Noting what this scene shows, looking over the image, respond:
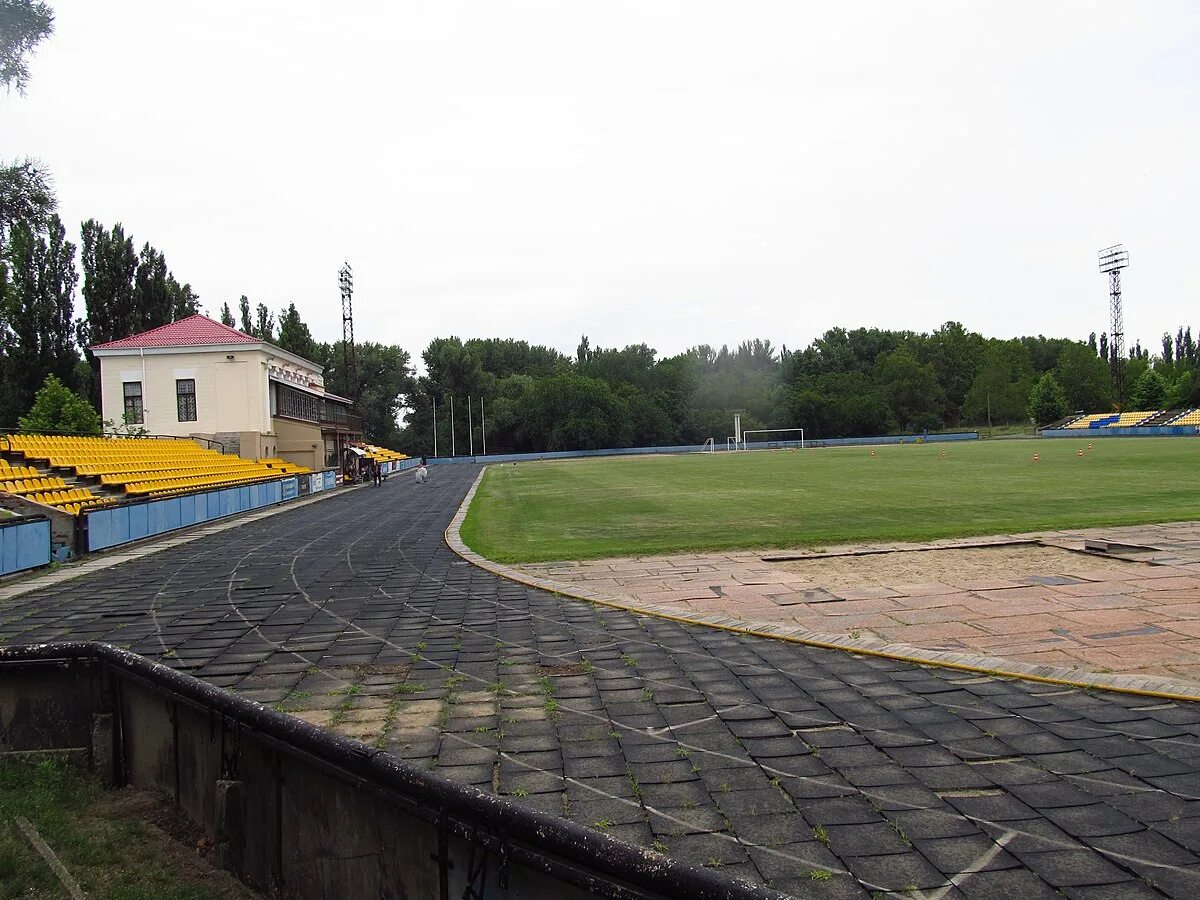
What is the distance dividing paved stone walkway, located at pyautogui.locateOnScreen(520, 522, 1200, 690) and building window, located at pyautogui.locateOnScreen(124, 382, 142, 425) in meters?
37.6

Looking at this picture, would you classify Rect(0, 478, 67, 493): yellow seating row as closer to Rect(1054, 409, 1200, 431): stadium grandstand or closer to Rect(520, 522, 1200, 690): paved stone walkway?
Rect(520, 522, 1200, 690): paved stone walkway

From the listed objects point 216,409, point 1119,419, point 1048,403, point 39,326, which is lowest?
point 1119,419

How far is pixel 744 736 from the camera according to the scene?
576 cm

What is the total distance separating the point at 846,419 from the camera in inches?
4321

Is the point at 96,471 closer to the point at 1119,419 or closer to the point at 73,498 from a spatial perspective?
the point at 73,498

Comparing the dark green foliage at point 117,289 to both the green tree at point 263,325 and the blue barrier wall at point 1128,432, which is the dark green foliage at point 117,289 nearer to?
the green tree at point 263,325

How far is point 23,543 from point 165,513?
6409mm

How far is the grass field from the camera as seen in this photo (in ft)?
53.7

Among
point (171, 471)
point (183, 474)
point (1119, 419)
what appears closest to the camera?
point (171, 471)

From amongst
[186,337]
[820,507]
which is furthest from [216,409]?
[820,507]

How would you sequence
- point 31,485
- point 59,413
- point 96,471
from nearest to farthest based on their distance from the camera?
point 31,485, point 96,471, point 59,413

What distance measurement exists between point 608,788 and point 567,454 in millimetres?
91304

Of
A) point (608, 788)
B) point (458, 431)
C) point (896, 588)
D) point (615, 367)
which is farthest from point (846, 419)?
point (608, 788)

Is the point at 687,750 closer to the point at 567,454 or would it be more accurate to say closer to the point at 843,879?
the point at 843,879
